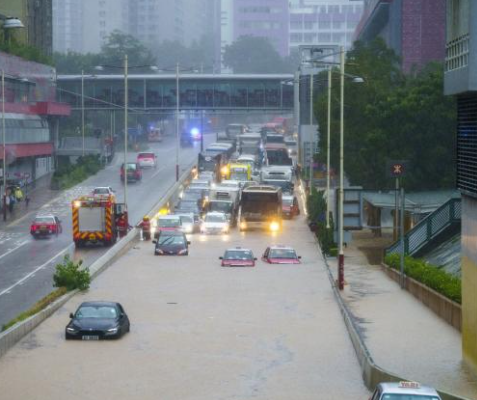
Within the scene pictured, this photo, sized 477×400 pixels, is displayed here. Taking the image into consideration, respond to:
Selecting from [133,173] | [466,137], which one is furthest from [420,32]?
[466,137]

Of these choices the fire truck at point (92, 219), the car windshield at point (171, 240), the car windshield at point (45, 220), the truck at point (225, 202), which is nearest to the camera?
the car windshield at point (171, 240)

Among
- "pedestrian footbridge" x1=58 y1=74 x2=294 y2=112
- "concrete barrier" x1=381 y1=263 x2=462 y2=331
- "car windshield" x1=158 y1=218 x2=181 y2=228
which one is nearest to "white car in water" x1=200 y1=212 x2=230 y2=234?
"car windshield" x1=158 y1=218 x2=181 y2=228

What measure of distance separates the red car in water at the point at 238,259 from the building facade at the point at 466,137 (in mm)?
29292

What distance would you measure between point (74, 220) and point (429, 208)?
59.0 feet

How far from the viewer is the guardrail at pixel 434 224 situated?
5594 centimetres

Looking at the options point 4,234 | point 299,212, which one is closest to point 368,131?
point 299,212

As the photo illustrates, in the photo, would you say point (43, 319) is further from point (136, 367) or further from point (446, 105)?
point (446, 105)

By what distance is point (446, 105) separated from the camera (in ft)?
244

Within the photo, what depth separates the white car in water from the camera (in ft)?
264

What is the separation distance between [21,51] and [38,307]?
240 ft

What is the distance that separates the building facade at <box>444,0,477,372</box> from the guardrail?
76.8ft

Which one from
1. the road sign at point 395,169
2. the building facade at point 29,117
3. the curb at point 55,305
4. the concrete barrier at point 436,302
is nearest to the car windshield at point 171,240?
the curb at point 55,305

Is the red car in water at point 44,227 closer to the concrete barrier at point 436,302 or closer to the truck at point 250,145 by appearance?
the concrete barrier at point 436,302

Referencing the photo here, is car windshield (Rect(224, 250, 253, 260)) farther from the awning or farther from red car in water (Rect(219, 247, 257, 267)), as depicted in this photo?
the awning
